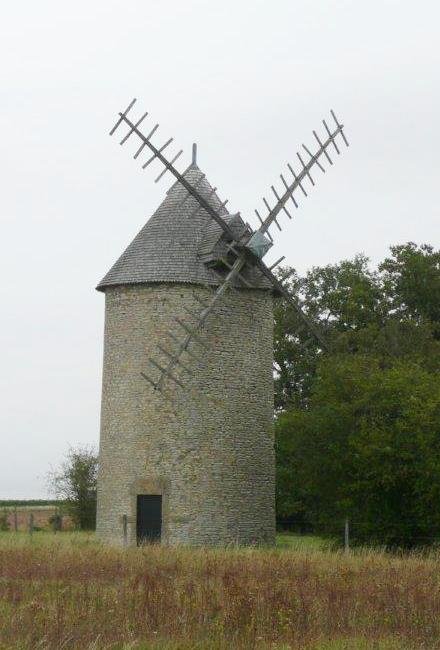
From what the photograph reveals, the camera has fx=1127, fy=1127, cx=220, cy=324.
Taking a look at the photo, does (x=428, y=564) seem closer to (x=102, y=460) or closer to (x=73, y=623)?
(x=73, y=623)

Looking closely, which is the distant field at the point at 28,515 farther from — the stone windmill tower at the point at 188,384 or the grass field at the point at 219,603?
the grass field at the point at 219,603

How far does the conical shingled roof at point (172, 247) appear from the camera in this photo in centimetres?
2567

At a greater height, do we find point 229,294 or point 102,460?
point 229,294

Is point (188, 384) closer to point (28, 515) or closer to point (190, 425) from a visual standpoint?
point (190, 425)

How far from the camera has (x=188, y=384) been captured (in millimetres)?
25062

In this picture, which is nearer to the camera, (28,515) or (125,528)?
(125,528)

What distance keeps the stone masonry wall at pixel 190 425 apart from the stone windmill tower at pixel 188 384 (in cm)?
2

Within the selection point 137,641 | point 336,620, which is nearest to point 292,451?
point 336,620

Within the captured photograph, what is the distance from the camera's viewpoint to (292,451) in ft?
81.0

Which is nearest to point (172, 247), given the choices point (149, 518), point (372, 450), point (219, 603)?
point (149, 518)

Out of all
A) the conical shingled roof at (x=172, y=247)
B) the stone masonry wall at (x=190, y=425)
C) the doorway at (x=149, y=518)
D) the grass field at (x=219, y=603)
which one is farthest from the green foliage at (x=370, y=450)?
the grass field at (x=219, y=603)

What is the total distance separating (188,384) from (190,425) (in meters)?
0.91

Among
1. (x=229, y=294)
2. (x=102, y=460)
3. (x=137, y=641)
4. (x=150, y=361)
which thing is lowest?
(x=137, y=641)

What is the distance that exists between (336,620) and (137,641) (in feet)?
8.49
